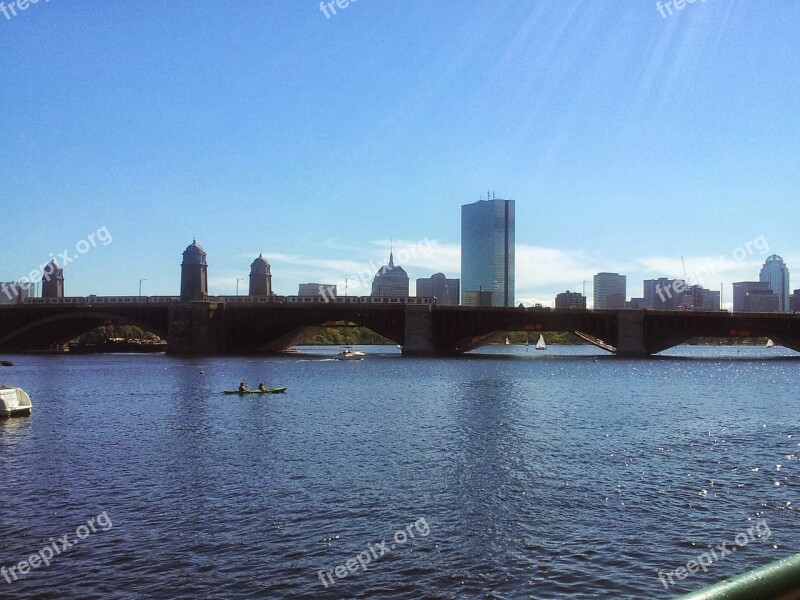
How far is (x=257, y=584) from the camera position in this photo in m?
22.0

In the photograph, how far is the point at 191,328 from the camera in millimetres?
175375

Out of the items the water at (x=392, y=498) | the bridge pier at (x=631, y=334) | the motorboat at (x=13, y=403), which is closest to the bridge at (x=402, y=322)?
the bridge pier at (x=631, y=334)

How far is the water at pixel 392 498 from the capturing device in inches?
900

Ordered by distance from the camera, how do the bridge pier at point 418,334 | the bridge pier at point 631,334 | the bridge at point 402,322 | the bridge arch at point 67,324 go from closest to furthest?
1. the bridge at point 402,322
2. the bridge pier at point 631,334
3. the bridge pier at point 418,334
4. the bridge arch at point 67,324

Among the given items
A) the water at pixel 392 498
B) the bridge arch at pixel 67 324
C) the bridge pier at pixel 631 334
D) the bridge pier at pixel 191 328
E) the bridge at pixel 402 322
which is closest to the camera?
the water at pixel 392 498

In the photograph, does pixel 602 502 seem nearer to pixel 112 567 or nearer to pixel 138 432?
pixel 112 567

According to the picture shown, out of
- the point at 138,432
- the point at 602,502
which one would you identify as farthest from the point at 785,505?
the point at 138,432

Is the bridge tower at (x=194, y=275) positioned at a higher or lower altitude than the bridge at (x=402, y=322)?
higher

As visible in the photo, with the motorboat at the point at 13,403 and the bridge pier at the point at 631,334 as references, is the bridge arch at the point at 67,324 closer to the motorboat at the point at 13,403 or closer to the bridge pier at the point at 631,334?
the bridge pier at the point at 631,334

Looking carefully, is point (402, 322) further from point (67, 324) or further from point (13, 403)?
point (13, 403)

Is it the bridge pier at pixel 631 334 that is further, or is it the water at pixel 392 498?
the bridge pier at pixel 631 334

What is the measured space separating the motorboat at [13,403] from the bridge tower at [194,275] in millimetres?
113491

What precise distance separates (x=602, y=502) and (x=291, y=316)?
14307cm

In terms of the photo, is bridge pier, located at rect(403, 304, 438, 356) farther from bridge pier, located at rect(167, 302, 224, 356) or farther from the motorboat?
the motorboat
